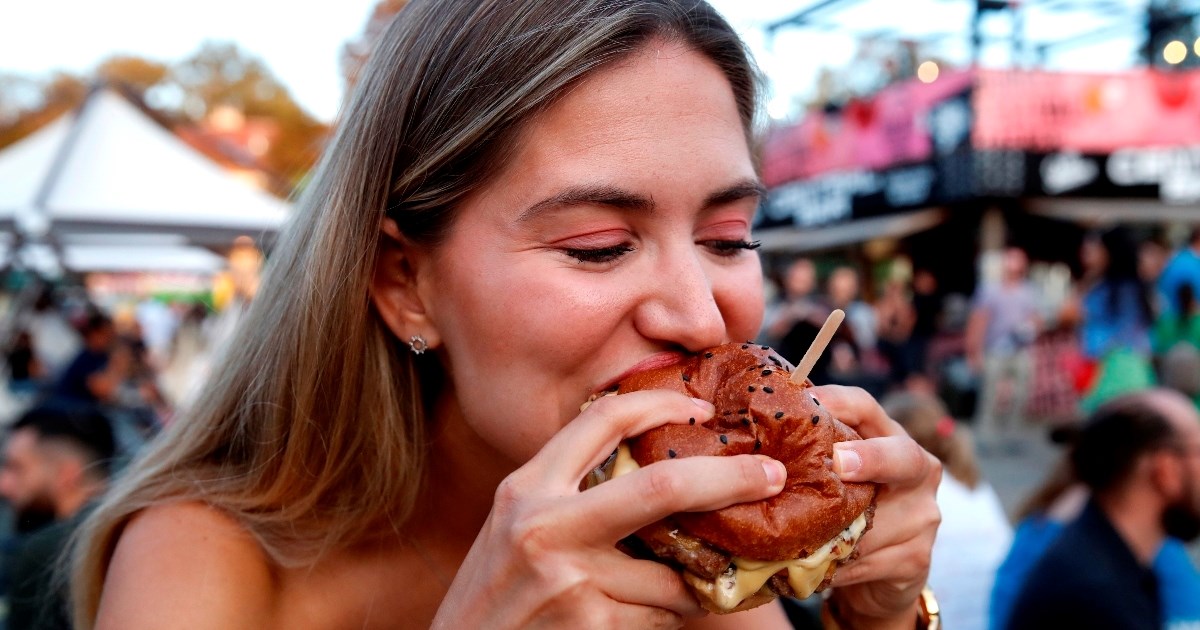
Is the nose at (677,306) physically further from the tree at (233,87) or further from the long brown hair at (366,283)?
the tree at (233,87)

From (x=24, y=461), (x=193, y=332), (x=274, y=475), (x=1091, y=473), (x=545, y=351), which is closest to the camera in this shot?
(x=545, y=351)

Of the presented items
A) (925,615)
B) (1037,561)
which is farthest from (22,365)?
Result: (925,615)

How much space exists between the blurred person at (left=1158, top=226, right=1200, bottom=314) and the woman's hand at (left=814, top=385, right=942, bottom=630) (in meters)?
7.97

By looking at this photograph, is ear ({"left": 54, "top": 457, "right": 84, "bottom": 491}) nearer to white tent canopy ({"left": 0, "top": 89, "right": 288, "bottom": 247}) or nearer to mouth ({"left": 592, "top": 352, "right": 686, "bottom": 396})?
mouth ({"left": 592, "top": 352, "right": 686, "bottom": 396})

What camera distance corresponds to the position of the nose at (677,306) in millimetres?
1653

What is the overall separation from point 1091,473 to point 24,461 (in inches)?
212

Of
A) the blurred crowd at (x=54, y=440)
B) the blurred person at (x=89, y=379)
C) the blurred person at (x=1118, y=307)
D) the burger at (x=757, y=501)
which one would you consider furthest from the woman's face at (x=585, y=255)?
the blurred person at (x=1118, y=307)

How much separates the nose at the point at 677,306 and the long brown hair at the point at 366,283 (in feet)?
1.31

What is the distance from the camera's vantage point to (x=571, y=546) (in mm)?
1349

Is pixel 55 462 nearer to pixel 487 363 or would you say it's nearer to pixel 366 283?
→ pixel 366 283

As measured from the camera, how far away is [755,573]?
1.51 metres

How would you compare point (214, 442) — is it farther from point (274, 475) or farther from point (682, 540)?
point (682, 540)

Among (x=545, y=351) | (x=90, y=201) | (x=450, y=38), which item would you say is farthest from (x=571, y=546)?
(x=90, y=201)

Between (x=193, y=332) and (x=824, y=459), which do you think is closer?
(x=824, y=459)
